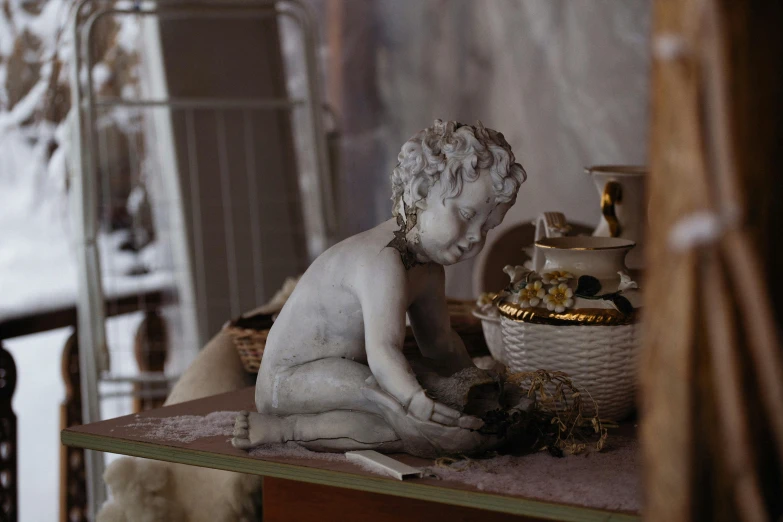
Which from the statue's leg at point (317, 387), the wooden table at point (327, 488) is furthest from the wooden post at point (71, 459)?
the statue's leg at point (317, 387)

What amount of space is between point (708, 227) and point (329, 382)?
0.58 metres

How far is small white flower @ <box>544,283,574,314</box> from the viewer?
1168mm

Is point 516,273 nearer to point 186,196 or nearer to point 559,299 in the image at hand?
point 559,299

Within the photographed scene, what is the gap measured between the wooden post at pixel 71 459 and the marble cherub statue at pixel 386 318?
1.42 metres

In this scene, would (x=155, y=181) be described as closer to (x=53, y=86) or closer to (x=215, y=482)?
(x=53, y=86)

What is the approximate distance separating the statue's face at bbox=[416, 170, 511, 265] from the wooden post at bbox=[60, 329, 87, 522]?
5.20 feet

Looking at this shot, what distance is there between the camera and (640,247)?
1470 millimetres

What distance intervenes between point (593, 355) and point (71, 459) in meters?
1.64

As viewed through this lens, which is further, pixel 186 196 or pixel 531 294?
pixel 186 196

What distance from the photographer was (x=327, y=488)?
3.71 ft

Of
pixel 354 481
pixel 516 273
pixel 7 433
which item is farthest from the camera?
pixel 7 433

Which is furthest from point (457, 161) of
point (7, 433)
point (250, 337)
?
point (7, 433)

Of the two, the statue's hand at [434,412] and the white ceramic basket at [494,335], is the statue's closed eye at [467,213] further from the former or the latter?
the white ceramic basket at [494,335]

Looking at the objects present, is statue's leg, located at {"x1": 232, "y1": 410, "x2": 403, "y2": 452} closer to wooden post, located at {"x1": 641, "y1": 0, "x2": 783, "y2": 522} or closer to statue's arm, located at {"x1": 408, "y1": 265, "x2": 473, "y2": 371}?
statue's arm, located at {"x1": 408, "y1": 265, "x2": 473, "y2": 371}
